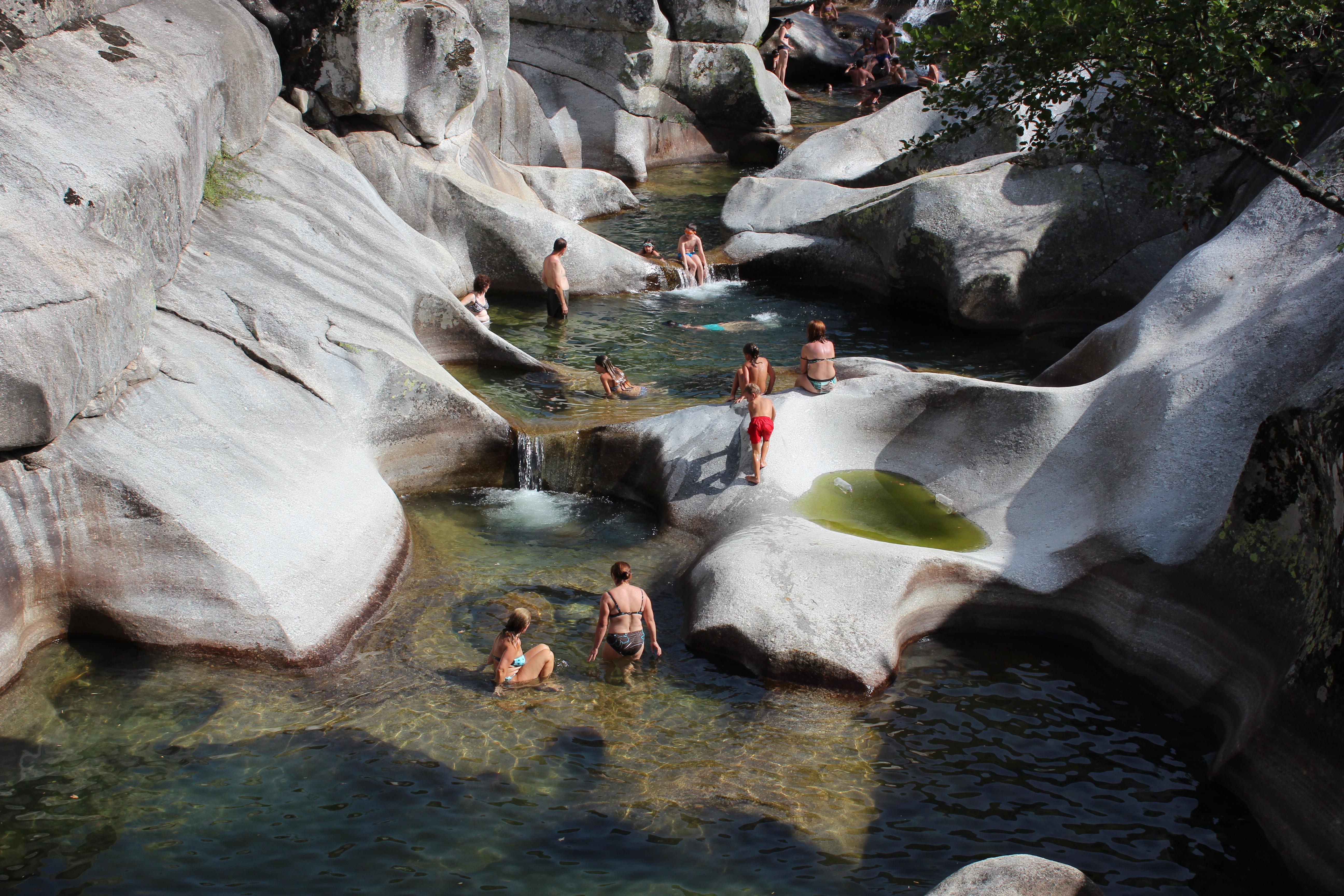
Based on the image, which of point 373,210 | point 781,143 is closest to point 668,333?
point 373,210

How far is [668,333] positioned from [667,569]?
7.30m

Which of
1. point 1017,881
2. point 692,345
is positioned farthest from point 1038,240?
point 1017,881

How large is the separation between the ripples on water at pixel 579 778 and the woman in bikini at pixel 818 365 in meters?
3.72

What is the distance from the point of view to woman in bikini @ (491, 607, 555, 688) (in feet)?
29.0

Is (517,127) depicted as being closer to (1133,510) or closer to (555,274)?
(555,274)

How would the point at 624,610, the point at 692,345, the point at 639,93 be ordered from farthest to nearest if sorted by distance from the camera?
the point at 639,93 < the point at 692,345 < the point at 624,610

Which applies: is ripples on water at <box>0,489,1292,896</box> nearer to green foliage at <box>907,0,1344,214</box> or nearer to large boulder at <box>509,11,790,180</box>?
green foliage at <box>907,0,1344,214</box>

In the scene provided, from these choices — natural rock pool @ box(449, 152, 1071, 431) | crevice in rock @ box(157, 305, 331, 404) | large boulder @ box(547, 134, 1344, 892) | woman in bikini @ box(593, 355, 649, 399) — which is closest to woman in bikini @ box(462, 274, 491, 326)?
natural rock pool @ box(449, 152, 1071, 431)

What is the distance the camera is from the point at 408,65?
17.5 meters

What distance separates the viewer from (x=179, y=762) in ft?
25.3

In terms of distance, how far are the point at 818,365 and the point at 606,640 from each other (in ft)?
14.9

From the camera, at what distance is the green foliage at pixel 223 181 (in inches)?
486

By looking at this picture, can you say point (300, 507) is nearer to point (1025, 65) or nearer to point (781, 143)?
point (1025, 65)

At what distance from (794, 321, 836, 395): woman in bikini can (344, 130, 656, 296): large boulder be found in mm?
7661
